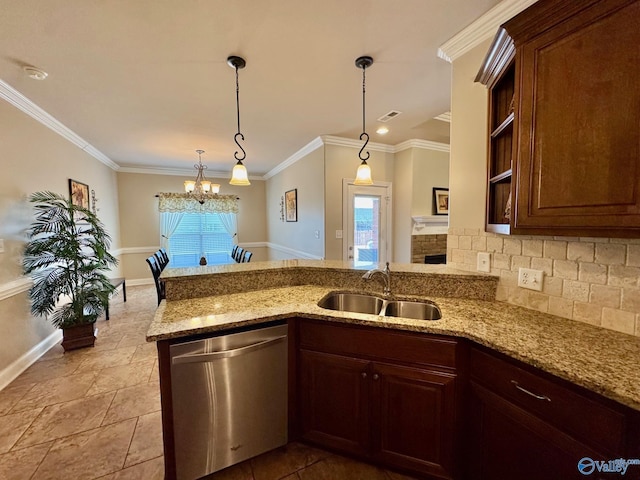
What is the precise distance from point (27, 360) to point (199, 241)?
397 cm

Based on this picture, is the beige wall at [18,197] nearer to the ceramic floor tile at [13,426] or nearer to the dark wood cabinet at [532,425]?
the ceramic floor tile at [13,426]

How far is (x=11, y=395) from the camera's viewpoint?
2.15 metres

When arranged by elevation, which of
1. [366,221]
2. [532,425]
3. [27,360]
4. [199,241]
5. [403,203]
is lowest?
[27,360]

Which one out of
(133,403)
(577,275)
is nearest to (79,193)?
(133,403)

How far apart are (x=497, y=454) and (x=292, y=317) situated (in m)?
1.12

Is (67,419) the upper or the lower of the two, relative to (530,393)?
lower

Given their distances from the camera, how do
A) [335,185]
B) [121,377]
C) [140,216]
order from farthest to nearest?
[140,216], [335,185], [121,377]

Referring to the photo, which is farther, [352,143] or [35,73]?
[352,143]

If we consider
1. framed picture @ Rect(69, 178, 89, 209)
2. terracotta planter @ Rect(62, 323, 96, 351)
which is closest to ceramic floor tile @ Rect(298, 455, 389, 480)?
terracotta planter @ Rect(62, 323, 96, 351)

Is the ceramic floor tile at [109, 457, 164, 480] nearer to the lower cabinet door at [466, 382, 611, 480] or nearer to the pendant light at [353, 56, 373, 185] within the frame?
the lower cabinet door at [466, 382, 611, 480]

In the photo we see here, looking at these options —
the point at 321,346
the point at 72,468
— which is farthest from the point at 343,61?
the point at 72,468

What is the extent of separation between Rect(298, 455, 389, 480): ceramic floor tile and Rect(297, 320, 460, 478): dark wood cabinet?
0.08 meters

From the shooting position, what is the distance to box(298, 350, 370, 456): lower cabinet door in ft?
4.83

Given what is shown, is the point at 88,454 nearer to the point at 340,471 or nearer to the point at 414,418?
the point at 340,471
